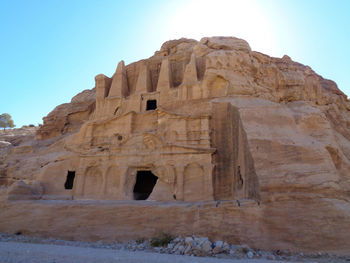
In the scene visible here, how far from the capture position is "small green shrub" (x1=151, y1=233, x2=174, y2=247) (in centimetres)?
941

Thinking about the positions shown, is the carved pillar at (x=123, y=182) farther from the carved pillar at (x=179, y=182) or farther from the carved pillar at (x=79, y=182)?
the carved pillar at (x=179, y=182)

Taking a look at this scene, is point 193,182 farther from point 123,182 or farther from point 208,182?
point 123,182

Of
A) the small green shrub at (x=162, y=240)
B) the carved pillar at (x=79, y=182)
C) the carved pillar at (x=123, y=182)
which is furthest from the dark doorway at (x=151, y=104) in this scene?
the small green shrub at (x=162, y=240)

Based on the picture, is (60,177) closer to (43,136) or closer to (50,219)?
(50,219)

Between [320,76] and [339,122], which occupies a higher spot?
[320,76]

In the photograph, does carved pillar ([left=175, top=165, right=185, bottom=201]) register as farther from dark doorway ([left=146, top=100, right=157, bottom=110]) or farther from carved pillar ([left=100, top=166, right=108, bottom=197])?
dark doorway ([left=146, top=100, right=157, bottom=110])

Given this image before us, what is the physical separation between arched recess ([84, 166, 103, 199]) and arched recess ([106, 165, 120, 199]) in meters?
0.65

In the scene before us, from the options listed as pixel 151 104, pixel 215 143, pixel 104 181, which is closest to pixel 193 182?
pixel 215 143

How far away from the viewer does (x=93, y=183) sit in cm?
1870

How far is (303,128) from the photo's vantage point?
13.6 m

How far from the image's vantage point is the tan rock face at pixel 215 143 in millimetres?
10312

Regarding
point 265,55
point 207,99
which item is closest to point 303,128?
point 207,99

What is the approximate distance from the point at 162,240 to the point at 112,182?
9.48m

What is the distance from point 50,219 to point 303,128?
13.2 m
